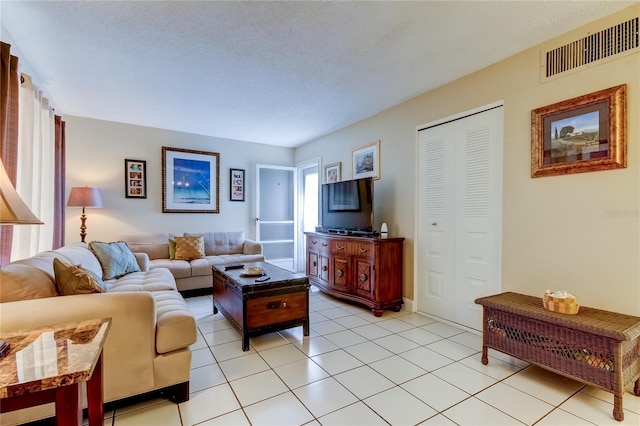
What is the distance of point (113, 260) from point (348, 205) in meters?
2.76

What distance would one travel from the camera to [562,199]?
2.27 m

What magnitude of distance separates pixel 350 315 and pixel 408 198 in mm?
1511

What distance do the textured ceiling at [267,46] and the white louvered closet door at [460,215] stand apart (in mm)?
613

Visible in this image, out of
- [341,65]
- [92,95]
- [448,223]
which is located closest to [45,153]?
[92,95]

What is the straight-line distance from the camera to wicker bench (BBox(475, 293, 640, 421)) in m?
1.69

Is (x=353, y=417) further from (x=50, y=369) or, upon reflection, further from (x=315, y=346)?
(x=50, y=369)

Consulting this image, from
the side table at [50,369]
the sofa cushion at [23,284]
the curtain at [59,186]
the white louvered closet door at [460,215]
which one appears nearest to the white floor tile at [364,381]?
the white louvered closet door at [460,215]

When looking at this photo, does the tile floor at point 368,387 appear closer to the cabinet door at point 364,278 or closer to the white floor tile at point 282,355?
the white floor tile at point 282,355

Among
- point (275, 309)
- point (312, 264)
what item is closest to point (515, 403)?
point (275, 309)

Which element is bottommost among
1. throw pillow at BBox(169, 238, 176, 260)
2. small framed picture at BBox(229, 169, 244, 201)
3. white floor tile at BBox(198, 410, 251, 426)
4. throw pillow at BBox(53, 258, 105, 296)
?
white floor tile at BBox(198, 410, 251, 426)

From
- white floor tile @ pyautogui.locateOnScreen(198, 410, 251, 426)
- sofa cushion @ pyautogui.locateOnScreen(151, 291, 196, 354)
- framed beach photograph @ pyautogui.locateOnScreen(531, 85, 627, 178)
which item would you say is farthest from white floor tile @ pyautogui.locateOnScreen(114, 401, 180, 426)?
framed beach photograph @ pyautogui.locateOnScreen(531, 85, 627, 178)

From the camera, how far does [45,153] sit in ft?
10.8

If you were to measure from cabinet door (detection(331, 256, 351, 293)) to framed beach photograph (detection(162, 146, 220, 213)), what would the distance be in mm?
2509

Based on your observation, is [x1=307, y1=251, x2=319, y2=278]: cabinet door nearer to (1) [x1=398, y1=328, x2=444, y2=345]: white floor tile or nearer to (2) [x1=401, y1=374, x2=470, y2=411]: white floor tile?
(1) [x1=398, y1=328, x2=444, y2=345]: white floor tile
